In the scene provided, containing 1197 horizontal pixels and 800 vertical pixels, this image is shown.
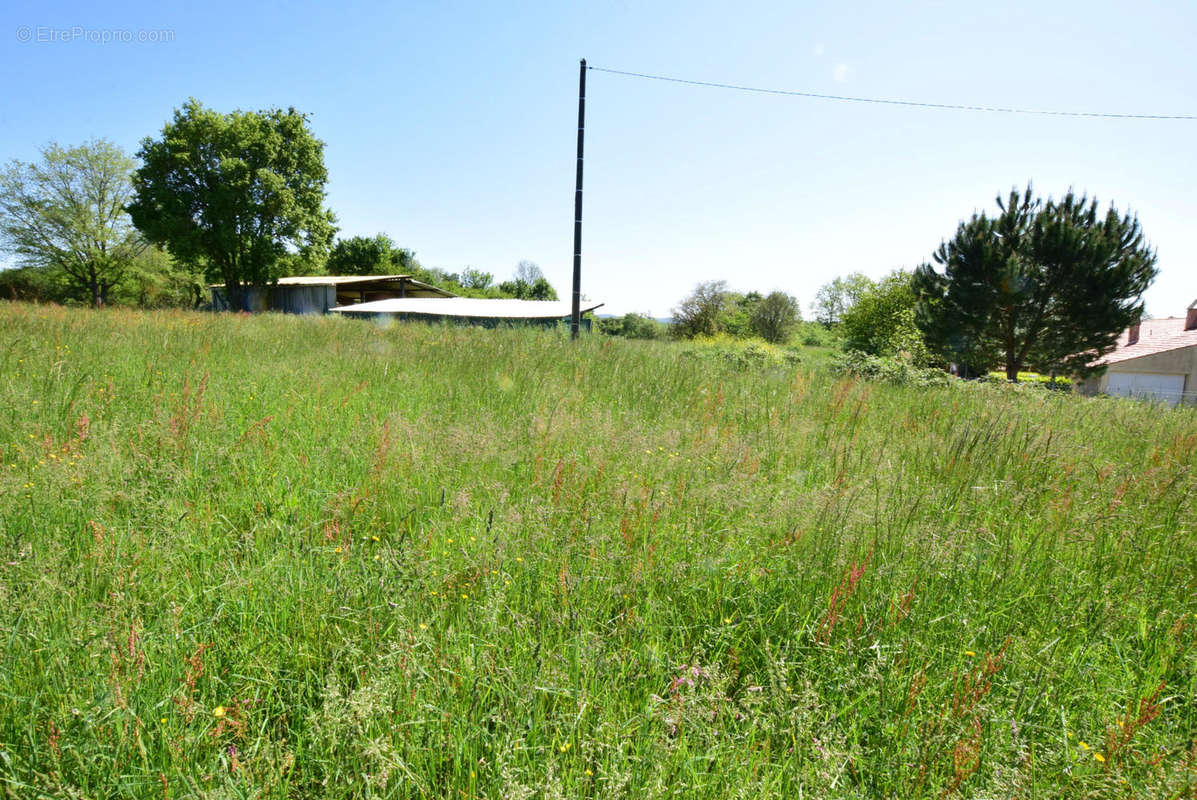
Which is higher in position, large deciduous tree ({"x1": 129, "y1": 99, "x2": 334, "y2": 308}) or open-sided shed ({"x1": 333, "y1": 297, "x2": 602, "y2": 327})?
large deciduous tree ({"x1": 129, "y1": 99, "x2": 334, "y2": 308})

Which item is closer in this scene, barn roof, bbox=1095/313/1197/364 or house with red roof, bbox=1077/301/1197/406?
house with red roof, bbox=1077/301/1197/406

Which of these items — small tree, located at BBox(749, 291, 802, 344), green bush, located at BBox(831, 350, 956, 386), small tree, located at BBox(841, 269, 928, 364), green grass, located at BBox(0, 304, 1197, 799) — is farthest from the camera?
small tree, located at BBox(749, 291, 802, 344)

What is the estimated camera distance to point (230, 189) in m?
31.5

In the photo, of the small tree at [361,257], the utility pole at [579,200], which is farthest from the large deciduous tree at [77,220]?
the utility pole at [579,200]

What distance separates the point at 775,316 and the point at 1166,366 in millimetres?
30294

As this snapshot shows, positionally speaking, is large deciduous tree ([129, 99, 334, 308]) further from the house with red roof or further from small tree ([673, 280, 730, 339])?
the house with red roof

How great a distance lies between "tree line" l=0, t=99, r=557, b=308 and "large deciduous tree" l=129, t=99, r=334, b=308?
6cm

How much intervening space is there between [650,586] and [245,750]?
1.41 meters

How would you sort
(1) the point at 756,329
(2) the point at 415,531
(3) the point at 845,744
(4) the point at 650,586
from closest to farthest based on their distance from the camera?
(3) the point at 845,744 → (4) the point at 650,586 → (2) the point at 415,531 → (1) the point at 756,329

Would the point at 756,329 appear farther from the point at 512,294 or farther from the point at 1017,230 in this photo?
the point at 512,294

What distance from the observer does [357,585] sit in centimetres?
A: 198

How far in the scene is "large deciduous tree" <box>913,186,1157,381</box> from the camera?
2717cm

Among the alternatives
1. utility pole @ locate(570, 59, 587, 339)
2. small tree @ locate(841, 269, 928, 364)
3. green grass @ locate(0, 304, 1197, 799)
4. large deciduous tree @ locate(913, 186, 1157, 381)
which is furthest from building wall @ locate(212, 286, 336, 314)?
small tree @ locate(841, 269, 928, 364)

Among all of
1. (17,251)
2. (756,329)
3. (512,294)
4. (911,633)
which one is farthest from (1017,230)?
(17,251)
